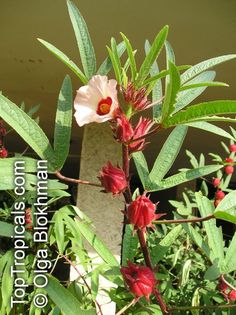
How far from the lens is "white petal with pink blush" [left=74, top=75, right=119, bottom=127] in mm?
546

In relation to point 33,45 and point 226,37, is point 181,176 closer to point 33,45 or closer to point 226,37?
point 226,37

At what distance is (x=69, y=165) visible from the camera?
765 cm

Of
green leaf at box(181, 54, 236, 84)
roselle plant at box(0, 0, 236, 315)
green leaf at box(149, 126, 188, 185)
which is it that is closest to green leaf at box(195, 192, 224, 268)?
roselle plant at box(0, 0, 236, 315)

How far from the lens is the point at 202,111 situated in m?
0.52

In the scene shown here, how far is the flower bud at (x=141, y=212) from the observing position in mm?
564

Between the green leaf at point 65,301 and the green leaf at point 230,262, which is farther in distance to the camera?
the green leaf at point 230,262

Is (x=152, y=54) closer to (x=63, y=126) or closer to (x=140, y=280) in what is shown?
(x=63, y=126)

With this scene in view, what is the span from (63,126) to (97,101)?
0.10m

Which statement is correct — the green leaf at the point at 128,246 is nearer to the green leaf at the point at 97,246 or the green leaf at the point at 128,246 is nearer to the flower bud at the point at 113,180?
the green leaf at the point at 97,246

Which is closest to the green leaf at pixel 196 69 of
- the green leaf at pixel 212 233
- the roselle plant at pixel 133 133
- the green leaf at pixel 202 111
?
the roselle plant at pixel 133 133

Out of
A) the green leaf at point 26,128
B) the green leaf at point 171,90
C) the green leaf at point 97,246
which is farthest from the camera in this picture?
the green leaf at point 97,246

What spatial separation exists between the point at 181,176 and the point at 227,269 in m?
0.19

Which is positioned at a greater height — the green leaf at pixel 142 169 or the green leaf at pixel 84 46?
the green leaf at pixel 84 46

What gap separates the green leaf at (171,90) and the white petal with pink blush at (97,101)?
54mm
